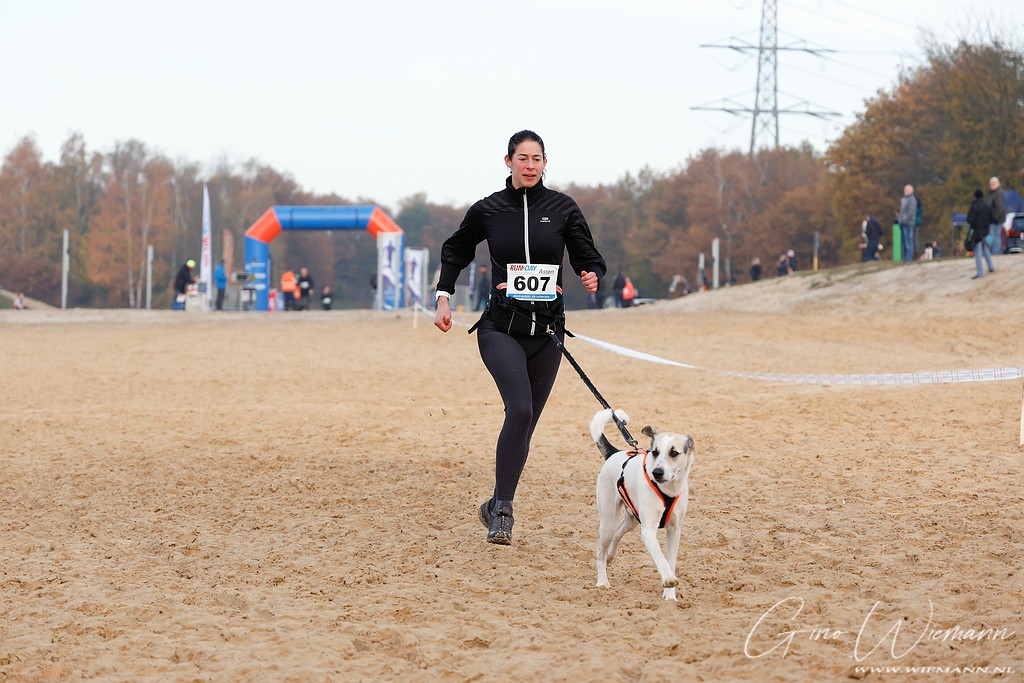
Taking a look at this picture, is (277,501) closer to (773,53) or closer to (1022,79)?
(1022,79)

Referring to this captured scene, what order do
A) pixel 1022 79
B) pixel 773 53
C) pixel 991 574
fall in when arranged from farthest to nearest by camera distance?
pixel 773 53, pixel 1022 79, pixel 991 574

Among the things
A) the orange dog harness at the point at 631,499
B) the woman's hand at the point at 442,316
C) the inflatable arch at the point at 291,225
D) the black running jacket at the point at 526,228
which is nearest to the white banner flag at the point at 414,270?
the inflatable arch at the point at 291,225

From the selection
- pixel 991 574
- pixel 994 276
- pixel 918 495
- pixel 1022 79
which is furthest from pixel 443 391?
pixel 1022 79

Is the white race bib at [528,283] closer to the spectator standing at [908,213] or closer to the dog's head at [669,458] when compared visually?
the dog's head at [669,458]

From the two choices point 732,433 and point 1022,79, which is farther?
point 1022,79

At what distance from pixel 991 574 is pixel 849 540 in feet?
2.89

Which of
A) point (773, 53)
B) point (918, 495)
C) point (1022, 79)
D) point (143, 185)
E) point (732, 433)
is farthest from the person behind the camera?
point (143, 185)

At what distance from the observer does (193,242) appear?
9956 cm

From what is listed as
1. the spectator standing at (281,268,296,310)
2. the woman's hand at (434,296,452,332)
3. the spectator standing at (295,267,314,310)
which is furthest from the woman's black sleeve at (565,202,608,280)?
the spectator standing at (281,268,296,310)

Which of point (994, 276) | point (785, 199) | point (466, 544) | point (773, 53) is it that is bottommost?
point (466, 544)

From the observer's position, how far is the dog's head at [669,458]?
484cm

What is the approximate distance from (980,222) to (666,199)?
63.5 metres
